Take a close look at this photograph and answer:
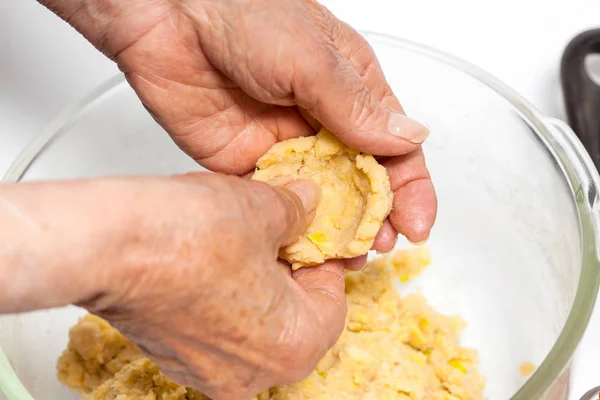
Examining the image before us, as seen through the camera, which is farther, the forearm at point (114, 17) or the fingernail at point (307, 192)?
the forearm at point (114, 17)

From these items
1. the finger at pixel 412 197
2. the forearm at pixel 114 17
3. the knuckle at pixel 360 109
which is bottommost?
the finger at pixel 412 197

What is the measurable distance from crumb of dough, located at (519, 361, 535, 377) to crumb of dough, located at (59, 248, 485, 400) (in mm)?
107

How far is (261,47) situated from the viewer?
50.8 inches

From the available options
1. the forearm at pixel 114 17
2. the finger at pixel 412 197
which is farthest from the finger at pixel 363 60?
the forearm at pixel 114 17

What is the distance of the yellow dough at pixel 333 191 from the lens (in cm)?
135

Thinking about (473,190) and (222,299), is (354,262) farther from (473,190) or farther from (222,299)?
(222,299)

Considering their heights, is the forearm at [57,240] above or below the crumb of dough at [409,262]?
above

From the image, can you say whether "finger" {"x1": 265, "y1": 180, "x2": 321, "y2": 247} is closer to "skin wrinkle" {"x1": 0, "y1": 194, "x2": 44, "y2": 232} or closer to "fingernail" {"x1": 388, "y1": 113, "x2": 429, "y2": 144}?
"fingernail" {"x1": 388, "y1": 113, "x2": 429, "y2": 144}

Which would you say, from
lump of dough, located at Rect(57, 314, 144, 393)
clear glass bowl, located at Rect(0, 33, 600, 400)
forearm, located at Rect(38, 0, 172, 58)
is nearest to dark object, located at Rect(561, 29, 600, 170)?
clear glass bowl, located at Rect(0, 33, 600, 400)

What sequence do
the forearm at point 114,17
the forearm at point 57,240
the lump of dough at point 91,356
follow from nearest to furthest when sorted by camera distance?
the forearm at point 57,240, the forearm at point 114,17, the lump of dough at point 91,356

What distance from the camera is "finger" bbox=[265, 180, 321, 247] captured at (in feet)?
3.54

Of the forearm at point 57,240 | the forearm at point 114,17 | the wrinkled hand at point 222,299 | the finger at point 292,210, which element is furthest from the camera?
the forearm at point 114,17

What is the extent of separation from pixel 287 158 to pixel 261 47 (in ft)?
0.90

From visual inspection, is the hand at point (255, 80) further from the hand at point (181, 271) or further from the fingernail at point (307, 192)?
the hand at point (181, 271)
